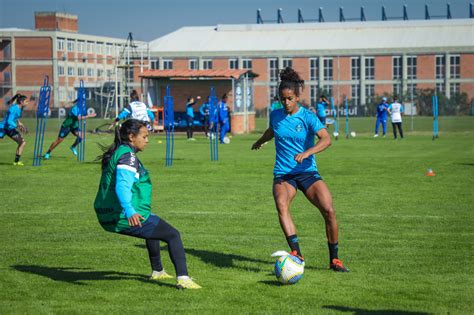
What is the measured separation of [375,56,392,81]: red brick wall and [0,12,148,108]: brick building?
2052 centimetres

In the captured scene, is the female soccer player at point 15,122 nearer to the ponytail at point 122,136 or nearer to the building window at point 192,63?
the ponytail at point 122,136

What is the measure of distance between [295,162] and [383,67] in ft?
224

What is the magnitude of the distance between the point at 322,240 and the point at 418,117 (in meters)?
56.3

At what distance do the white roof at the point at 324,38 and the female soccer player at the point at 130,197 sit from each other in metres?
67.7

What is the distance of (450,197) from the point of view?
54.4 ft

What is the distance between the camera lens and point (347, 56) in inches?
3034

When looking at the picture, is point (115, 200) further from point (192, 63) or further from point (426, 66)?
point (192, 63)

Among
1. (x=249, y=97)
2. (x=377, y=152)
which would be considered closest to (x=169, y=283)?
(x=377, y=152)

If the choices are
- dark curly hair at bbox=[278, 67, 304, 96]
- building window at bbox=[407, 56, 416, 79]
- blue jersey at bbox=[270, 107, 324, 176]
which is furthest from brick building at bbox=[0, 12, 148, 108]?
dark curly hair at bbox=[278, 67, 304, 96]

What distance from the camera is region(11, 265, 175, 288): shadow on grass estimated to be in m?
9.14

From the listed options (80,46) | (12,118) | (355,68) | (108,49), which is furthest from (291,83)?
(108,49)

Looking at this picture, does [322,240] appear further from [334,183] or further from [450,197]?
[334,183]

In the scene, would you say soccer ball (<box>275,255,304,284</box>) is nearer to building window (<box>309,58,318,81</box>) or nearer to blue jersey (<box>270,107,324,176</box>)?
blue jersey (<box>270,107,324,176</box>)

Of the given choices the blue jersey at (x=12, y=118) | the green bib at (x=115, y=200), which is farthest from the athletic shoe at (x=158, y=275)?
the blue jersey at (x=12, y=118)
